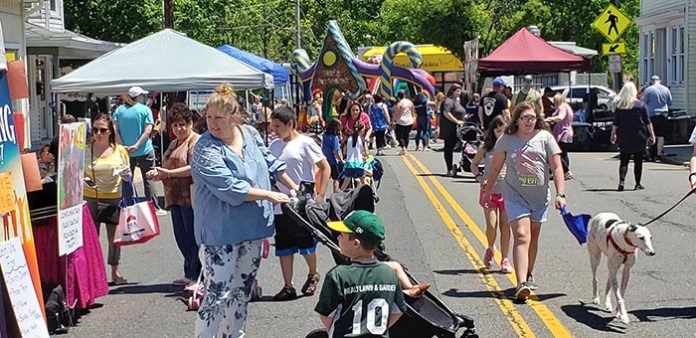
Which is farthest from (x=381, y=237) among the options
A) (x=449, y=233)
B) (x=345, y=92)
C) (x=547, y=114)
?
(x=345, y=92)

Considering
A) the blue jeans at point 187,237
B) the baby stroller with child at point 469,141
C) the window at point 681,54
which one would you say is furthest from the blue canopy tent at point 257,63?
the blue jeans at point 187,237

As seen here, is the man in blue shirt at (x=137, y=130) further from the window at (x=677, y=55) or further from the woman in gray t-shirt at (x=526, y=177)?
the window at (x=677, y=55)

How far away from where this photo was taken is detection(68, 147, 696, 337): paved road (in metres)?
8.42

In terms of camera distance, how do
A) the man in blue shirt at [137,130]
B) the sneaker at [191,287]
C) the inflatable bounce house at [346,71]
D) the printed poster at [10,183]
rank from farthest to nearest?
the inflatable bounce house at [346,71], the man in blue shirt at [137,130], the sneaker at [191,287], the printed poster at [10,183]

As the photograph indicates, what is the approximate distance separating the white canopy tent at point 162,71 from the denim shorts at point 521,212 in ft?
26.3

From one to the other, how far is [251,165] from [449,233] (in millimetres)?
7032

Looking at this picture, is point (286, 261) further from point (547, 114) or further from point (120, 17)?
point (120, 17)

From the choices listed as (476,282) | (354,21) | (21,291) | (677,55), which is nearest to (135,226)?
(476,282)

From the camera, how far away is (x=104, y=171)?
10.1 m

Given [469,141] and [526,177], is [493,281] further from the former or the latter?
[469,141]

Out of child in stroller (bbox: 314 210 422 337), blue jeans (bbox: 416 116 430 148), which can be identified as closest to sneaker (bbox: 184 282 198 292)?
child in stroller (bbox: 314 210 422 337)

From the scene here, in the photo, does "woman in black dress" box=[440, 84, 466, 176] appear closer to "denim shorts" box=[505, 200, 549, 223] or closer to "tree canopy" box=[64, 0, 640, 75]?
"denim shorts" box=[505, 200, 549, 223]

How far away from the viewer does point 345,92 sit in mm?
33375

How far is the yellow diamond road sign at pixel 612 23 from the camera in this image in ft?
88.2
